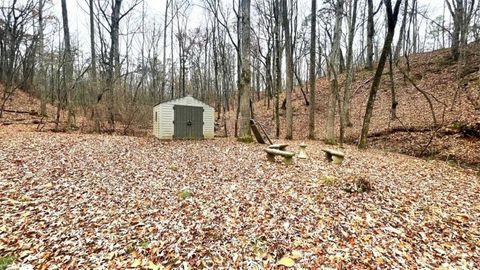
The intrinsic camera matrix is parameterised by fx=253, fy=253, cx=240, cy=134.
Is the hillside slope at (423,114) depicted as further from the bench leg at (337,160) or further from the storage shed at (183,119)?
the storage shed at (183,119)

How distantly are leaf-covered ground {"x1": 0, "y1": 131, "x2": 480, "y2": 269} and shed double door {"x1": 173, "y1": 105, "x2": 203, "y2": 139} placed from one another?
193 inches

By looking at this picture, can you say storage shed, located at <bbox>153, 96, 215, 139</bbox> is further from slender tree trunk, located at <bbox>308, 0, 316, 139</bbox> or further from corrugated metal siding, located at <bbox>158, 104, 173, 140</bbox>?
slender tree trunk, located at <bbox>308, 0, 316, 139</bbox>

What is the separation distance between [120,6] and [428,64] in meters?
21.4

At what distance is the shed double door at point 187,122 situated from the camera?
11.1 m

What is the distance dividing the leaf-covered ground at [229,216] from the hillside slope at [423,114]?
151 inches

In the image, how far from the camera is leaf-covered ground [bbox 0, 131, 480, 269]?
2982 mm

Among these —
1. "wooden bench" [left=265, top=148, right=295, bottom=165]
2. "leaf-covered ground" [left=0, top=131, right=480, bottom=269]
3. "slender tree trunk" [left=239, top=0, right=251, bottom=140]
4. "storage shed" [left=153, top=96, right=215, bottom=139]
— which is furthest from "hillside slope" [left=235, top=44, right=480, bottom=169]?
"storage shed" [left=153, top=96, right=215, bottom=139]

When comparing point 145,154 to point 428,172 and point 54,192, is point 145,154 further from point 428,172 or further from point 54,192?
point 428,172

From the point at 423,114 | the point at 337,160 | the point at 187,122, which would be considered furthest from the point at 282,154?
the point at 423,114

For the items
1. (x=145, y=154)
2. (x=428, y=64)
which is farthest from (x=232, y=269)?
(x=428, y=64)

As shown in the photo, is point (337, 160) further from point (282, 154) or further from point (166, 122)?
point (166, 122)

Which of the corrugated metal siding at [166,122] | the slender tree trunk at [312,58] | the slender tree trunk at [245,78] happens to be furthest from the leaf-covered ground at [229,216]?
the slender tree trunk at [312,58]

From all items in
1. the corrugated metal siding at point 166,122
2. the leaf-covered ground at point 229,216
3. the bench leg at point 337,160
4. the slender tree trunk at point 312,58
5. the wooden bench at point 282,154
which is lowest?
the leaf-covered ground at point 229,216

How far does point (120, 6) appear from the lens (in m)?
13.3
